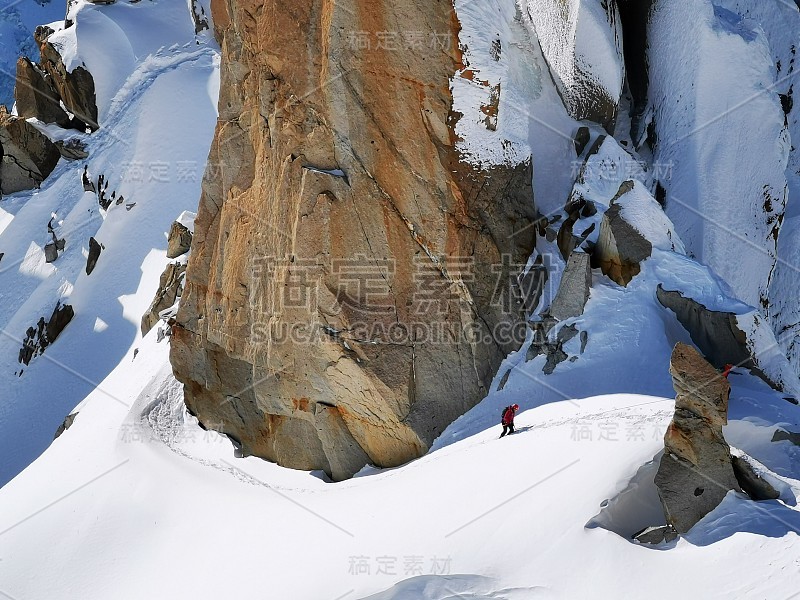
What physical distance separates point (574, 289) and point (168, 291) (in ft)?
43.1

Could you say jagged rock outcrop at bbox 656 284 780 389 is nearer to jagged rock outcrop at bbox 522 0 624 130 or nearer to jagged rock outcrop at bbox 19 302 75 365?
jagged rock outcrop at bbox 522 0 624 130

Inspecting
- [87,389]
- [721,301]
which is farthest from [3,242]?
[721,301]

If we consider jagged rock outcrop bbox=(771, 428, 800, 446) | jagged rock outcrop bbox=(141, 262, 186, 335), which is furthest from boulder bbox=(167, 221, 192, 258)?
jagged rock outcrop bbox=(771, 428, 800, 446)

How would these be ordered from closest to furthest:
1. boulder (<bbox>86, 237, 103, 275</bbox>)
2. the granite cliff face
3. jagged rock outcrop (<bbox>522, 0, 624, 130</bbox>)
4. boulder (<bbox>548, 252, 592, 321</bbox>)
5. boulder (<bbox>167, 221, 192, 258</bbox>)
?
1. the granite cliff face
2. boulder (<bbox>548, 252, 592, 321</bbox>)
3. jagged rock outcrop (<bbox>522, 0, 624, 130</bbox>)
4. boulder (<bbox>167, 221, 192, 258</bbox>)
5. boulder (<bbox>86, 237, 103, 275</bbox>)

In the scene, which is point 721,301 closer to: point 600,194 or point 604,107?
point 600,194

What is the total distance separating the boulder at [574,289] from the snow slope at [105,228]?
1731 centimetres

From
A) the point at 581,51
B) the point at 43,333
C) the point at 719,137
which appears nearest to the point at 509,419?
the point at 581,51

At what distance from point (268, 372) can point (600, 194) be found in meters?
6.93

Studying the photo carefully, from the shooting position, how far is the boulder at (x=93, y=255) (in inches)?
1160

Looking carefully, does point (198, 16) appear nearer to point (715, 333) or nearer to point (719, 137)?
point (719, 137)

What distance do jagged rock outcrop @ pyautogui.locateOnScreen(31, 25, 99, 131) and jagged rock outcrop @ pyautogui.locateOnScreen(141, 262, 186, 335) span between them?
42.1 ft

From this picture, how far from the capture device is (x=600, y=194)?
14742 millimetres

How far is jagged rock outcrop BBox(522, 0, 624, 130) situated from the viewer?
606 inches

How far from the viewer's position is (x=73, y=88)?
32.9m
